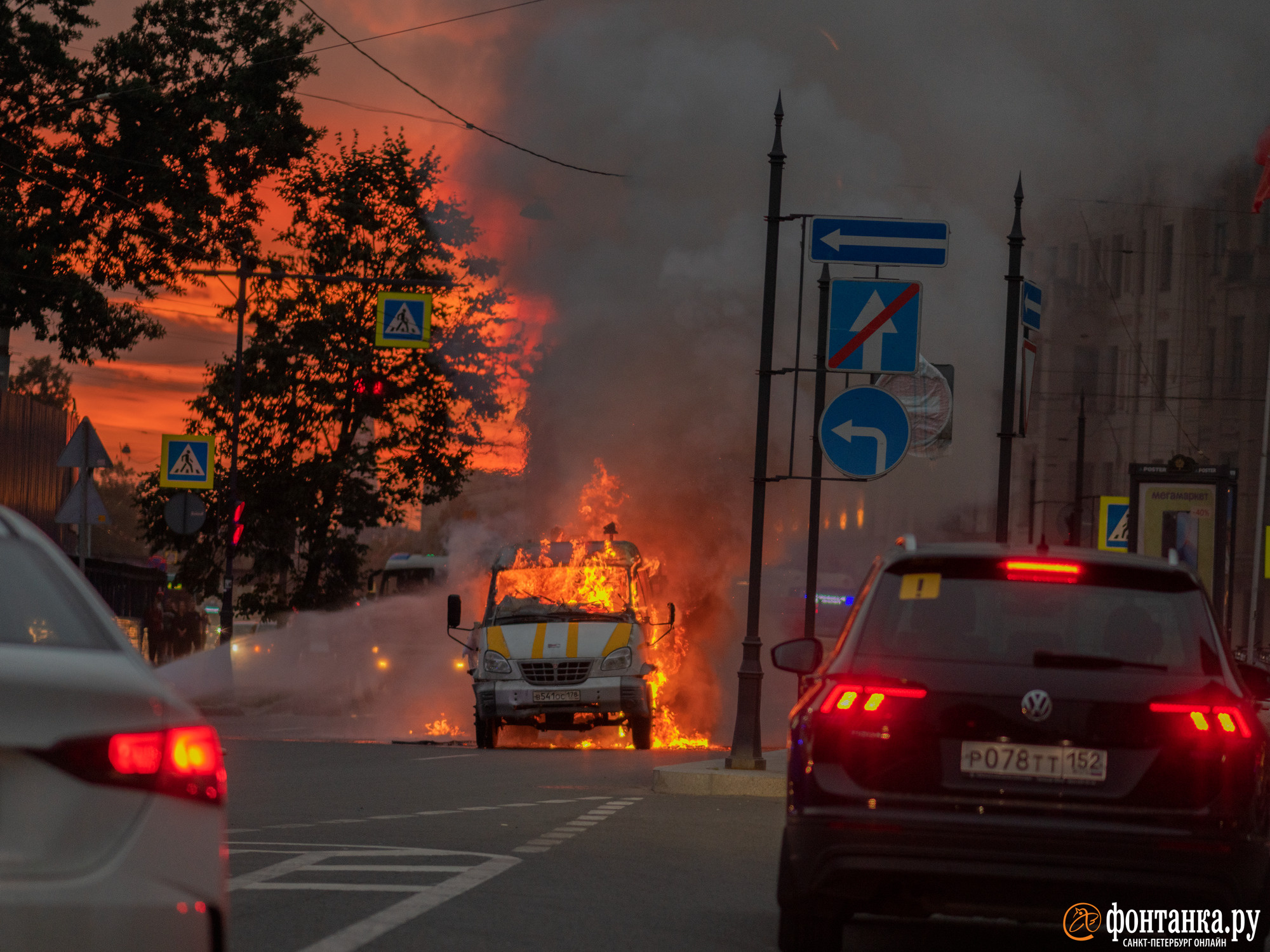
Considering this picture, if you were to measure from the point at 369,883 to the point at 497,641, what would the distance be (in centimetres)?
1398

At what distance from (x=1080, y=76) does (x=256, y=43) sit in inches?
795

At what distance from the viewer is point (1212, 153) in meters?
57.5

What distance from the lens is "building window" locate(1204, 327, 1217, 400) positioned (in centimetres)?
6325

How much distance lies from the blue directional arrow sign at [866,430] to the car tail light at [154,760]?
12.5m

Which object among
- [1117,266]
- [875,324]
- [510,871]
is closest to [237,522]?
[875,324]

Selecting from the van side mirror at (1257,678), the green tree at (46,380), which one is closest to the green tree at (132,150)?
the van side mirror at (1257,678)

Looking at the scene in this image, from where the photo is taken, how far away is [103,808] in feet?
12.7

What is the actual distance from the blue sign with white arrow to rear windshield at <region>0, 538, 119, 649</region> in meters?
17.4

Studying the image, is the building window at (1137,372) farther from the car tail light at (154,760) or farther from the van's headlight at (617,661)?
the car tail light at (154,760)

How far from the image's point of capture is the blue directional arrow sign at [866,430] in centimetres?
1642

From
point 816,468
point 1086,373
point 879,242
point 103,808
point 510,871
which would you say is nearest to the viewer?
point 103,808

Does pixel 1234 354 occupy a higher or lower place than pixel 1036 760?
higher

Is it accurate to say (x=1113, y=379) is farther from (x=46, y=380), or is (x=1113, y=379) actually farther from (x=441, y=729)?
(x=46, y=380)

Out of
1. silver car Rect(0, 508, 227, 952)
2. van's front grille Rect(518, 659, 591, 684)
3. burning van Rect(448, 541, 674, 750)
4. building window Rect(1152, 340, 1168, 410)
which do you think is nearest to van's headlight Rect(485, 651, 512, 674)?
burning van Rect(448, 541, 674, 750)
